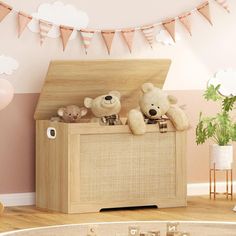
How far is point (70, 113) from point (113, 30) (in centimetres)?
68

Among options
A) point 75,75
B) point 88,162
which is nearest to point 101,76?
point 75,75

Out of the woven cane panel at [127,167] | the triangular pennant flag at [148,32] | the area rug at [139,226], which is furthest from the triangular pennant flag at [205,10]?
the area rug at [139,226]

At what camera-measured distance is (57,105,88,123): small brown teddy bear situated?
561 cm

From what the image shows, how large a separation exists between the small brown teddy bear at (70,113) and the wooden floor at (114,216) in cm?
61

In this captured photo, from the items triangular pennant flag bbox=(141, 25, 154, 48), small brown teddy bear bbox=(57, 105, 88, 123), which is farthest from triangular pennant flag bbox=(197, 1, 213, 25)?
small brown teddy bear bbox=(57, 105, 88, 123)

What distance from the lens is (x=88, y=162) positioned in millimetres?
5527

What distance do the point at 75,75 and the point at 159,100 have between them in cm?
56

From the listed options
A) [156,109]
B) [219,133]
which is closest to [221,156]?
[219,133]

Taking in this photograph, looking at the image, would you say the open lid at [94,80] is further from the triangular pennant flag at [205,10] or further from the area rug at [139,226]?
the area rug at [139,226]

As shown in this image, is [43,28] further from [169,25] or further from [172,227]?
[172,227]

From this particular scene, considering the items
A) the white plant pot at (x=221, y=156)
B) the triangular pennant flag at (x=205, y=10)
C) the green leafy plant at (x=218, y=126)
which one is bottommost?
the white plant pot at (x=221, y=156)

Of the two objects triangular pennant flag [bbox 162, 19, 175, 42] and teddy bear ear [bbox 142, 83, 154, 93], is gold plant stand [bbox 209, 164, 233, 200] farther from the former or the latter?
triangular pennant flag [bbox 162, 19, 175, 42]

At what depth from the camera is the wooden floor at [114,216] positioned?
520cm

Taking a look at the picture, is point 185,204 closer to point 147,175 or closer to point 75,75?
point 147,175
